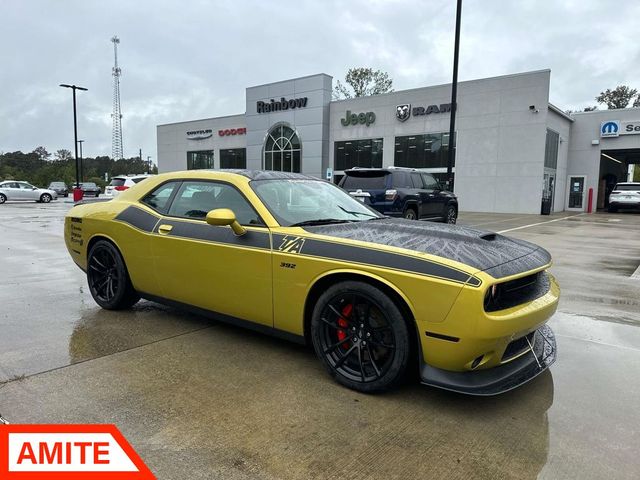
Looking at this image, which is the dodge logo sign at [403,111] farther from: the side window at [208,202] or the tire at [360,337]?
the tire at [360,337]

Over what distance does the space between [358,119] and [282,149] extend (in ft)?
21.0

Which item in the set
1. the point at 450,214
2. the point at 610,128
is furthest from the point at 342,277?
the point at 610,128

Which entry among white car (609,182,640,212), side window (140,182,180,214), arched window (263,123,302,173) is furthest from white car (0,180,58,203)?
white car (609,182,640,212)

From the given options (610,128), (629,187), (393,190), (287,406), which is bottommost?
(287,406)

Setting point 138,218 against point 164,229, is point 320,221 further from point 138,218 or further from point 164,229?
point 138,218

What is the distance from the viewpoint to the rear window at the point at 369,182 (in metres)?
12.0

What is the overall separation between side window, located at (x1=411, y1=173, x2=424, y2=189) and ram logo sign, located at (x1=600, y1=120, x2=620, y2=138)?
19454mm

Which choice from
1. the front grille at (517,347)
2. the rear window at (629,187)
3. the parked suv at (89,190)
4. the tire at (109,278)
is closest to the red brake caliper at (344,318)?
the front grille at (517,347)

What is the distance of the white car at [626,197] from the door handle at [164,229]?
27667mm

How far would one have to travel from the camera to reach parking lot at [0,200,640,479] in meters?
2.43

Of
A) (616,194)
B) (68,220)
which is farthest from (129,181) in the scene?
(616,194)

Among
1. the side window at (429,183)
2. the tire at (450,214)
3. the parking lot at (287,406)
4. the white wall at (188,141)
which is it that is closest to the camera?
the parking lot at (287,406)

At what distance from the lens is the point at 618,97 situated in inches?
2253

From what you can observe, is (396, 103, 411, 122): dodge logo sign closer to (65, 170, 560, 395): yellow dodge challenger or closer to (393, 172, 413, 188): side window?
(393, 172, 413, 188): side window
